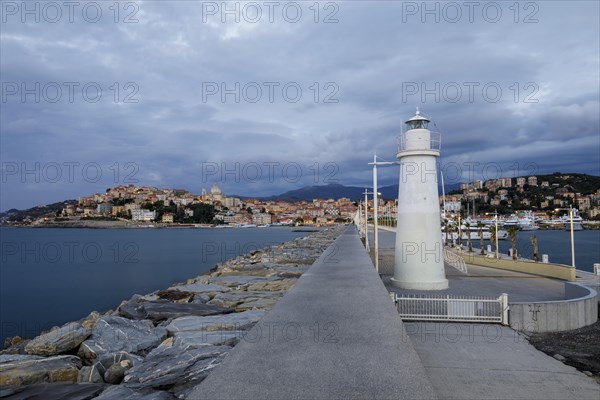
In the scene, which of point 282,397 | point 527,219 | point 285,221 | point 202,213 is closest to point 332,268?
point 282,397

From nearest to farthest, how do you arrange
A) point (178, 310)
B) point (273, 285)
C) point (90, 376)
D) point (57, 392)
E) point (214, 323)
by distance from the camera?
point (57, 392) < point (90, 376) < point (214, 323) < point (178, 310) < point (273, 285)

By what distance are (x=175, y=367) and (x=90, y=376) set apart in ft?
3.75

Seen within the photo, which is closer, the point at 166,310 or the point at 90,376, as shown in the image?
the point at 90,376

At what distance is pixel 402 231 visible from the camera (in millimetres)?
12805

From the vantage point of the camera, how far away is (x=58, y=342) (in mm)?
6098

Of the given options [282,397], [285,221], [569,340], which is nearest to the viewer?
[282,397]

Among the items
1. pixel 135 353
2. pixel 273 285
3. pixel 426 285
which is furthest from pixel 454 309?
pixel 135 353

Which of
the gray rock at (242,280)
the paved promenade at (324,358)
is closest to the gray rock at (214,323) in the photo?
the paved promenade at (324,358)

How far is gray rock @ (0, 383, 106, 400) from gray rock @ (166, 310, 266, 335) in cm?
182

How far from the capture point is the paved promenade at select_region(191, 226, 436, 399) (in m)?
3.21

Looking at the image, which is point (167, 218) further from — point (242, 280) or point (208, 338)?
point (208, 338)

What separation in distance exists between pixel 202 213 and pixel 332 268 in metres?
167

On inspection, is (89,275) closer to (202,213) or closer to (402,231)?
(402,231)

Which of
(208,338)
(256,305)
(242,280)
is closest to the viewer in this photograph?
(208,338)
